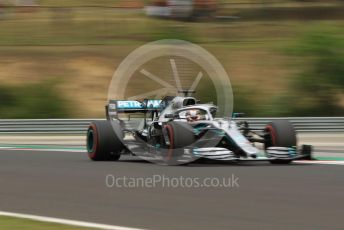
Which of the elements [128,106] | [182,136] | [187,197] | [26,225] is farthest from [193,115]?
[26,225]

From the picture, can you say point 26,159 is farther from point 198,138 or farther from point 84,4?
point 84,4

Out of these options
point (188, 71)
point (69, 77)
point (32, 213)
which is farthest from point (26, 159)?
point (69, 77)

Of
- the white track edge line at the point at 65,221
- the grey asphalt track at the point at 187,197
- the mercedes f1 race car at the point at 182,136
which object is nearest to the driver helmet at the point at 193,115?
the mercedes f1 race car at the point at 182,136

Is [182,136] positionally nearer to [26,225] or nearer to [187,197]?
[187,197]

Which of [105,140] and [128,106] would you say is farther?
[128,106]

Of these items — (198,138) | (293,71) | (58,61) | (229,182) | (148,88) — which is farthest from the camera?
(58,61)

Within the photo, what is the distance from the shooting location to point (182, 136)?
12.8 m

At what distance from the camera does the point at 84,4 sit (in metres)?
58.6

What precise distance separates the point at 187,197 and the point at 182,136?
354cm

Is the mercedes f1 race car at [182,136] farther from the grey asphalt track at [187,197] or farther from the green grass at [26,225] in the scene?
the green grass at [26,225]

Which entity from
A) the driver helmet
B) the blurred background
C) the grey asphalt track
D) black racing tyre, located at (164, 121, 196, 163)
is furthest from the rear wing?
the blurred background

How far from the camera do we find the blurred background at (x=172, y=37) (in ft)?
97.5

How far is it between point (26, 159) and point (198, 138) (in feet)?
14.1

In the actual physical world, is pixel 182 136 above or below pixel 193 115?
below
